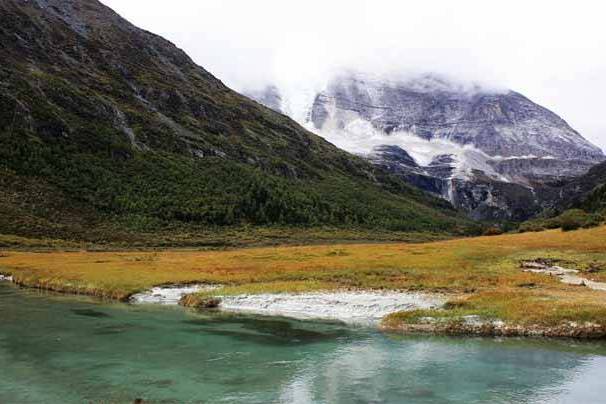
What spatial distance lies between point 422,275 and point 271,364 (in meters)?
37.1

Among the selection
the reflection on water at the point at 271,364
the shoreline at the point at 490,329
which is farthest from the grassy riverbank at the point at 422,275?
the reflection on water at the point at 271,364

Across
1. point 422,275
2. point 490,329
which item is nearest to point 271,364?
point 490,329

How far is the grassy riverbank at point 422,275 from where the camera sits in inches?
1794

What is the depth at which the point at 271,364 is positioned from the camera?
111 ft

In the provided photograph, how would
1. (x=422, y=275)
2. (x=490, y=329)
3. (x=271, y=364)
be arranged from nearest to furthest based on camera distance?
1. (x=271, y=364)
2. (x=490, y=329)
3. (x=422, y=275)

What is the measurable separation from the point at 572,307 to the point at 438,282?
1797 centimetres

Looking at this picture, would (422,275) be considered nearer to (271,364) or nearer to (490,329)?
(490,329)

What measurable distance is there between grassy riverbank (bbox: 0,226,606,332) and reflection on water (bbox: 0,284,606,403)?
18.1 feet

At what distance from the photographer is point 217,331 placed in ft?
146

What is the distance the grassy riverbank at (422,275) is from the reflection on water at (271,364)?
5.53 metres

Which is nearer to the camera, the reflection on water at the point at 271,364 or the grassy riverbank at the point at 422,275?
the reflection on water at the point at 271,364

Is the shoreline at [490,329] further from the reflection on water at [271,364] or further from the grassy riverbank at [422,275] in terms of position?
the reflection on water at [271,364]

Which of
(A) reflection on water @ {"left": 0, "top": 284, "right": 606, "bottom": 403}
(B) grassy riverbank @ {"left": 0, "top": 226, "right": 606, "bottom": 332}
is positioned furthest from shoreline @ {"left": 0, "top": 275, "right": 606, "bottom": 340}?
(A) reflection on water @ {"left": 0, "top": 284, "right": 606, "bottom": 403}

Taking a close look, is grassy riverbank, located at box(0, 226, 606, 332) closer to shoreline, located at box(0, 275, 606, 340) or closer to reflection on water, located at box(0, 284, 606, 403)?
shoreline, located at box(0, 275, 606, 340)
